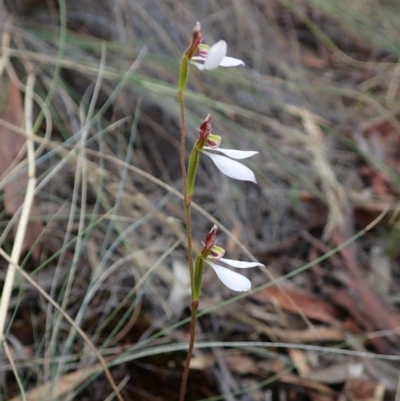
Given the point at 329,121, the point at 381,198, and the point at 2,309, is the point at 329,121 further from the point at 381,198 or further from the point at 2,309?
the point at 2,309

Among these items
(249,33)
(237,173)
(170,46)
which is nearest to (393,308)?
(237,173)

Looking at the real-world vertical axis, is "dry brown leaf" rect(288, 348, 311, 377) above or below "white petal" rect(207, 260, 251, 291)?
below

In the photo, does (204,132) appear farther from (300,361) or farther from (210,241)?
(300,361)

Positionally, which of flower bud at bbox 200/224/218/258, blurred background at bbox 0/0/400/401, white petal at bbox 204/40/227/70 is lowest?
blurred background at bbox 0/0/400/401

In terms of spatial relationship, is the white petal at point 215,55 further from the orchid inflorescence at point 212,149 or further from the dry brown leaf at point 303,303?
the dry brown leaf at point 303,303

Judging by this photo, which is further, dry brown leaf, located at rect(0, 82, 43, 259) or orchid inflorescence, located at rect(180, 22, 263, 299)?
dry brown leaf, located at rect(0, 82, 43, 259)

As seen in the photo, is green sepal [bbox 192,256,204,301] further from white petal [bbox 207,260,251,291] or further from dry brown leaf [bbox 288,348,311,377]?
dry brown leaf [bbox 288,348,311,377]

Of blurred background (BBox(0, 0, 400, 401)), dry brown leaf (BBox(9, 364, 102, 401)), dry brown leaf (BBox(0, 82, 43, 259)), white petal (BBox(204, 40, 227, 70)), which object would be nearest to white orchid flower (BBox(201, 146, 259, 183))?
white petal (BBox(204, 40, 227, 70))
